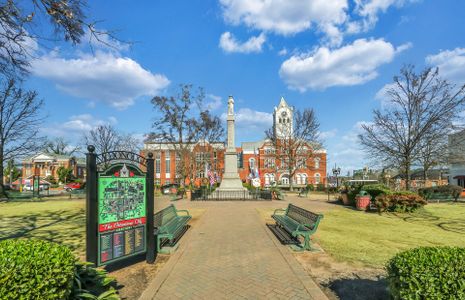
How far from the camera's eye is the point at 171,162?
236 feet

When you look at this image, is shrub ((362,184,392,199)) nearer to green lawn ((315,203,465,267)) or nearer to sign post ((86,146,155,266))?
green lawn ((315,203,465,267))

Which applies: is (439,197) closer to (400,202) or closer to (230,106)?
(400,202)

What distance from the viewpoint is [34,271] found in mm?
2963

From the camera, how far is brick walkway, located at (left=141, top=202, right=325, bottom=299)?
4.59 m

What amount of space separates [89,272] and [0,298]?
5.74 feet

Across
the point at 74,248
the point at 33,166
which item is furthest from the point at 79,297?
the point at 33,166

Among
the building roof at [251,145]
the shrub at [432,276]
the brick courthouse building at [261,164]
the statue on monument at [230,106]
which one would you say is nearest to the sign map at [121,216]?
Result: the shrub at [432,276]

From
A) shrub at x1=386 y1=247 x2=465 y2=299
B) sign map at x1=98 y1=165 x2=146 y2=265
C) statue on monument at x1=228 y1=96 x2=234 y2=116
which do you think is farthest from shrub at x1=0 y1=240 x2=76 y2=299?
statue on monument at x1=228 y1=96 x2=234 y2=116

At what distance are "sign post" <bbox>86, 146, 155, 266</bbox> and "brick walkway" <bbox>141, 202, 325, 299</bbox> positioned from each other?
96 cm

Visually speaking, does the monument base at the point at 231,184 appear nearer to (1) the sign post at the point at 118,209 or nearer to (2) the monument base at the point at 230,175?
(2) the monument base at the point at 230,175

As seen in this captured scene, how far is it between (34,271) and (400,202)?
1671 cm

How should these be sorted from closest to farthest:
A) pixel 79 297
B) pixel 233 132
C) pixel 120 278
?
pixel 79 297 < pixel 120 278 < pixel 233 132

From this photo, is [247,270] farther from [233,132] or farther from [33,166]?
[33,166]

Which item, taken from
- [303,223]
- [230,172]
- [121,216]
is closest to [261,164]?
[230,172]
